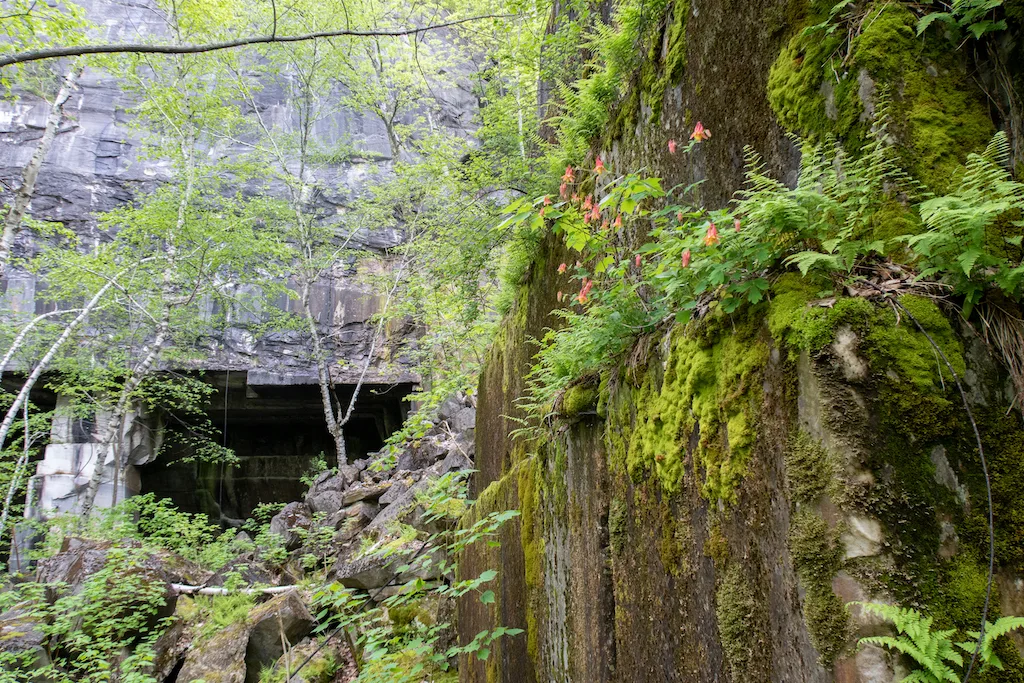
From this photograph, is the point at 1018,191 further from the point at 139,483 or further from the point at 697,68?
the point at 139,483

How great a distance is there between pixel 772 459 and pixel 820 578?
0.29 m

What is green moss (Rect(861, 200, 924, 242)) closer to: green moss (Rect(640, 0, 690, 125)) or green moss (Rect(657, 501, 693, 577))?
green moss (Rect(657, 501, 693, 577))

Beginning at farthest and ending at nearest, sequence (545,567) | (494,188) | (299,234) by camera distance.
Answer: (299,234) → (494,188) → (545,567)

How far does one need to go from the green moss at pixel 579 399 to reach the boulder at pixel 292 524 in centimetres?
1067

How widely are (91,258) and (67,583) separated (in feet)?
23.6

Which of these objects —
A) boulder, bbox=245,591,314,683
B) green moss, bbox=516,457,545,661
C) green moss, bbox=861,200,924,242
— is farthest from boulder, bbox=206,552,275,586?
green moss, bbox=861,200,924,242

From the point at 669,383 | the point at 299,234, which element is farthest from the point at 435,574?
the point at 299,234

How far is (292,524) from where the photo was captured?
13.1 meters

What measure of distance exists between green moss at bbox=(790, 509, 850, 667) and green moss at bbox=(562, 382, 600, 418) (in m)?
1.29

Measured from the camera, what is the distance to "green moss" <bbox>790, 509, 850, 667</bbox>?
128cm

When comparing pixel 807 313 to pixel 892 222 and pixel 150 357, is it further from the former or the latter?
pixel 150 357

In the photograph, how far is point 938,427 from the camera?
1.35 metres

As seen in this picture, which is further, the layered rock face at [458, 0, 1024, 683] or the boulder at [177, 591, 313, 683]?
the boulder at [177, 591, 313, 683]

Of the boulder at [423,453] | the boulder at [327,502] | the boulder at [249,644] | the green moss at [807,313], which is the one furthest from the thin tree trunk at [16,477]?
the green moss at [807,313]
